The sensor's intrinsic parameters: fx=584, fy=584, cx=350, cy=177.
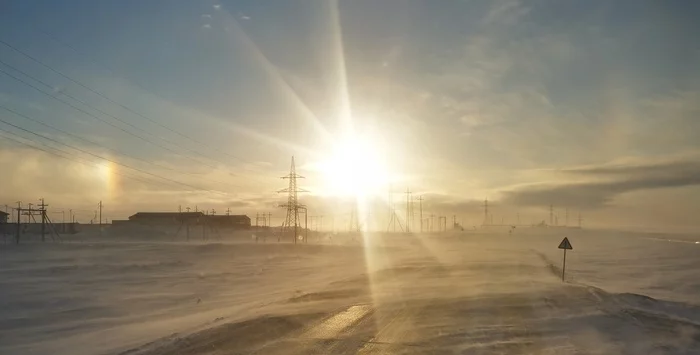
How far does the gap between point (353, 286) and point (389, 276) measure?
910cm

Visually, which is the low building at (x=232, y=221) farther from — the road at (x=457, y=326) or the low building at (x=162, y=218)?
the road at (x=457, y=326)

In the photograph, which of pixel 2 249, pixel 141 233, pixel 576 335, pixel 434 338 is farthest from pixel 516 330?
pixel 141 233

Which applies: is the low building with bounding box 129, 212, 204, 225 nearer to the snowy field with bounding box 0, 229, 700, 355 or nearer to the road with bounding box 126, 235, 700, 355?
the snowy field with bounding box 0, 229, 700, 355

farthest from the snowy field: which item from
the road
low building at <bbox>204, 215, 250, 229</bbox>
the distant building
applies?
low building at <bbox>204, 215, 250, 229</bbox>

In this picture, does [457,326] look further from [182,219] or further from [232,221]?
[232,221]

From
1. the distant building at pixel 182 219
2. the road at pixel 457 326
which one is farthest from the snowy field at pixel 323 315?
the distant building at pixel 182 219

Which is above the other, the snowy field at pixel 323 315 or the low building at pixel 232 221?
the low building at pixel 232 221

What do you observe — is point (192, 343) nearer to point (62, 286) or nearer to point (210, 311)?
point (210, 311)

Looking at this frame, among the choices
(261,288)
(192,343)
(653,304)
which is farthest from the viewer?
(261,288)

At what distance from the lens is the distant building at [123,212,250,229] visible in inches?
4926

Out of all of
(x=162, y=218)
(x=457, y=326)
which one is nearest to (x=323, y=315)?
(x=457, y=326)

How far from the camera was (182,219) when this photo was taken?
12088cm

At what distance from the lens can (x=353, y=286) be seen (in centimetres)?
3209

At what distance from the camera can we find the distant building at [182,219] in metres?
125
